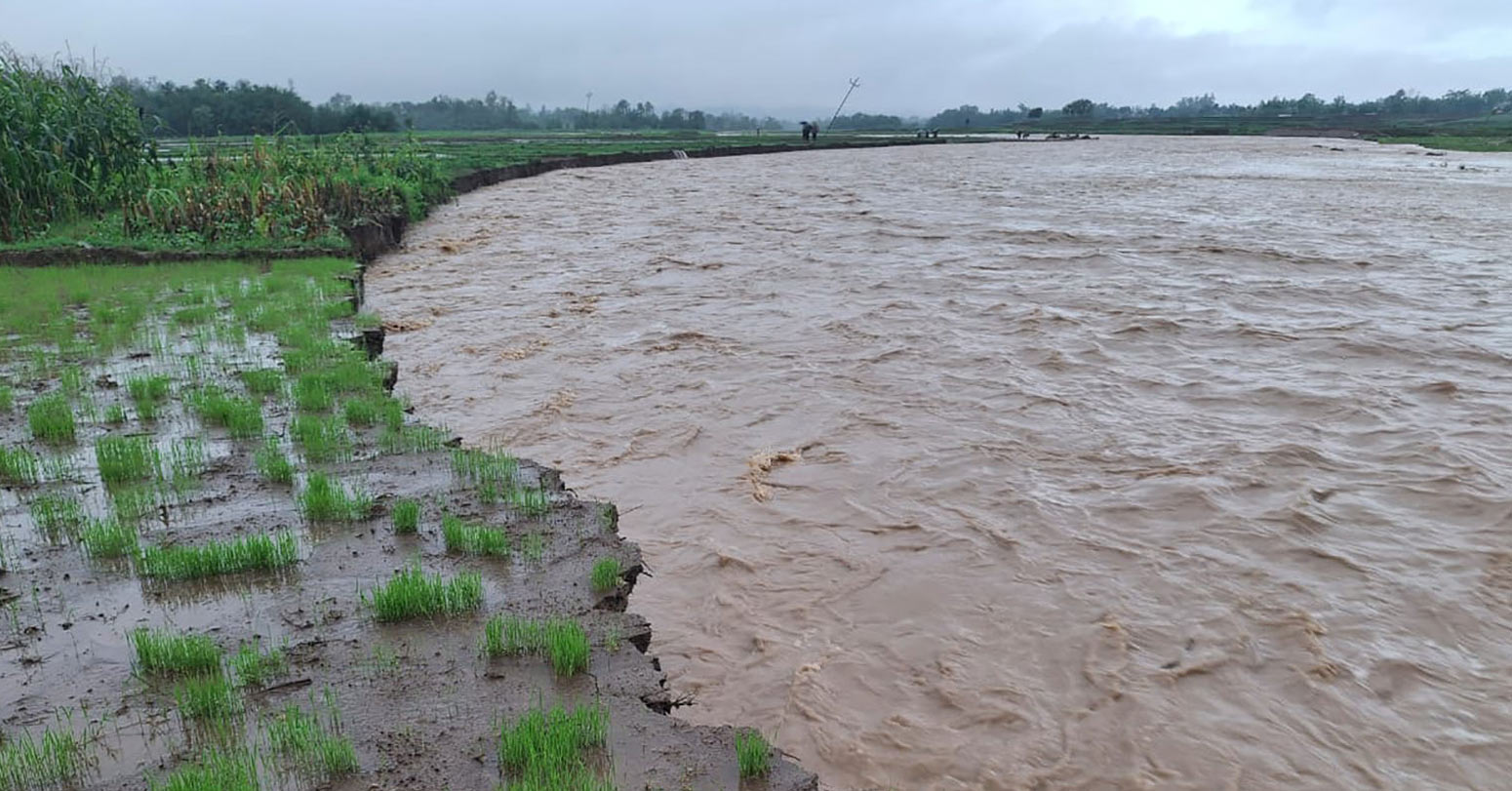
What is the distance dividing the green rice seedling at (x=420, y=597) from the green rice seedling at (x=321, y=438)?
1.91 m

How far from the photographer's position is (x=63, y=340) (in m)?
8.06

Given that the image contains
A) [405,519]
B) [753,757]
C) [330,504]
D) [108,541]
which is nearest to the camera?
[753,757]

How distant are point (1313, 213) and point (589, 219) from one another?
15721 mm

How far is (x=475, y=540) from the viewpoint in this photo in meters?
4.45

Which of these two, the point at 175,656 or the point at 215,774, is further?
the point at 175,656

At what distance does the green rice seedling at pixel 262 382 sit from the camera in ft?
22.4

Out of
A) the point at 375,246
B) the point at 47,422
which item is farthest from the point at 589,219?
the point at 47,422

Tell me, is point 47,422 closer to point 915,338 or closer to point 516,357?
point 516,357

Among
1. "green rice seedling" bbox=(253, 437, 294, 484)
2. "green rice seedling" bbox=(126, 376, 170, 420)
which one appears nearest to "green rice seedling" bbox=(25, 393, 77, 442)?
"green rice seedling" bbox=(126, 376, 170, 420)

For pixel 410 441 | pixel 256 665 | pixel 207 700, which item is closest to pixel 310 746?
pixel 207 700

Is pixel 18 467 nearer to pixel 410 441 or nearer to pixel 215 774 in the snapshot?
pixel 410 441

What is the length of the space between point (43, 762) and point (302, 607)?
3.70 feet

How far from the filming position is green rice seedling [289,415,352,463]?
5.61m

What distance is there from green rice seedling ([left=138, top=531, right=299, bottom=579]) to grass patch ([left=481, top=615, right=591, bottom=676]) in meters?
1.28
